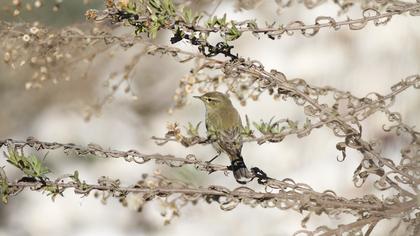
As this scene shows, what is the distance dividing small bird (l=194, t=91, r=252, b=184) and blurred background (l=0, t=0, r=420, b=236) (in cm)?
52

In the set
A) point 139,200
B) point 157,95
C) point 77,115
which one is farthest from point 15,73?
point 139,200

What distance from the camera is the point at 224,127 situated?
6.09 meters

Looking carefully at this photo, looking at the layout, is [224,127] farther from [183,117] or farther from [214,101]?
[183,117]

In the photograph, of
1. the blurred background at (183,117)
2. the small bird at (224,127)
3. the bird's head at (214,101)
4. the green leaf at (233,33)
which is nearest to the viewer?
the green leaf at (233,33)

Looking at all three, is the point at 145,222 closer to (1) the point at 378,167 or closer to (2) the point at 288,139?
(2) the point at 288,139

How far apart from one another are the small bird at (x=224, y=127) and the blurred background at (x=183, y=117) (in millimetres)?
521

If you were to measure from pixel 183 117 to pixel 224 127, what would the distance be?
2.14 meters

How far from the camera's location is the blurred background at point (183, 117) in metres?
7.29

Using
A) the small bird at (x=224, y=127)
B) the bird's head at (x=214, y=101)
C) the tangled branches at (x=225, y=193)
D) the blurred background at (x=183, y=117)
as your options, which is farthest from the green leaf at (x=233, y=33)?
the blurred background at (x=183, y=117)

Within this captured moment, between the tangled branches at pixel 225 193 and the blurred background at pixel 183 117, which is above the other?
the blurred background at pixel 183 117

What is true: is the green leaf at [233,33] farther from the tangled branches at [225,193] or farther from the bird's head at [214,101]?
the bird's head at [214,101]

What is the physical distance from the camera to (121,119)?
8.62 meters

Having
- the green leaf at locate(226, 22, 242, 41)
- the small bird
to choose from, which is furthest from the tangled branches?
the small bird

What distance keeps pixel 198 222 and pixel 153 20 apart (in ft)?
12.7
